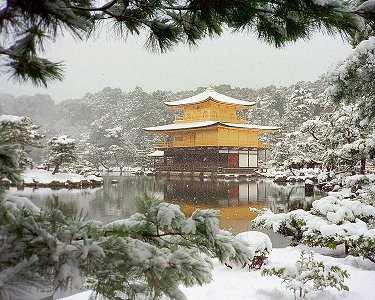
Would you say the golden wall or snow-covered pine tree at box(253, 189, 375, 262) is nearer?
snow-covered pine tree at box(253, 189, 375, 262)

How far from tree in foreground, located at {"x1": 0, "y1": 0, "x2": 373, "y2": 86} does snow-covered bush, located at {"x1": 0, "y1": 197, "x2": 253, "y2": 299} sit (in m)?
0.45

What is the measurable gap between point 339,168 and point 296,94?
18088 mm

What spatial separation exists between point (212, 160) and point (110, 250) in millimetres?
19640

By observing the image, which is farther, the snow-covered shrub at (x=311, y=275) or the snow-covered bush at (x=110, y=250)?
the snow-covered shrub at (x=311, y=275)

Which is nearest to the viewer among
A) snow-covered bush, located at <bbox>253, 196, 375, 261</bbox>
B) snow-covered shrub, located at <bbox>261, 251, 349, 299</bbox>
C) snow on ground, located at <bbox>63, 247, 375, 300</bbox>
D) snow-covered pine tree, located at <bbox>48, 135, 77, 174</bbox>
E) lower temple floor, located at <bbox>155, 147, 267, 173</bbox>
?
snow-covered shrub, located at <bbox>261, 251, 349, 299</bbox>

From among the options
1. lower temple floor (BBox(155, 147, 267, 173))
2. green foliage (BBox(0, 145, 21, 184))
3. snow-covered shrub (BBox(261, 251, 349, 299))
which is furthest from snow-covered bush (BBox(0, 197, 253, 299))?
lower temple floor (BBox(155, 147, 267, 173))

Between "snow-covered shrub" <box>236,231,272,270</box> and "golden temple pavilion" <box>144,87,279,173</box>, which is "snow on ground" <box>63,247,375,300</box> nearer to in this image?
"snow-covered shrub" <box>236,231,272,270</box>

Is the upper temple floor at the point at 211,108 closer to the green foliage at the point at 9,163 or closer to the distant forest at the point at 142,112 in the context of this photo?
the distant forest at the point at 142,112

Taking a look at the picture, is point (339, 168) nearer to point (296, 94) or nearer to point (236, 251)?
point (236, 251)

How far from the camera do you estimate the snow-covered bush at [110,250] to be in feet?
2.20

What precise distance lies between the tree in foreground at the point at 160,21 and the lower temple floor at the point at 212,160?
1727cm

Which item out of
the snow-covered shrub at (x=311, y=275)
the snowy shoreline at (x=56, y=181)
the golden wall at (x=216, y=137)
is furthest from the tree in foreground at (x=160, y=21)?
the golden wall at (x=216, y=137)

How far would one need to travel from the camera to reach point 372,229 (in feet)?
10.2

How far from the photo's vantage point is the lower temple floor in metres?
19.5
